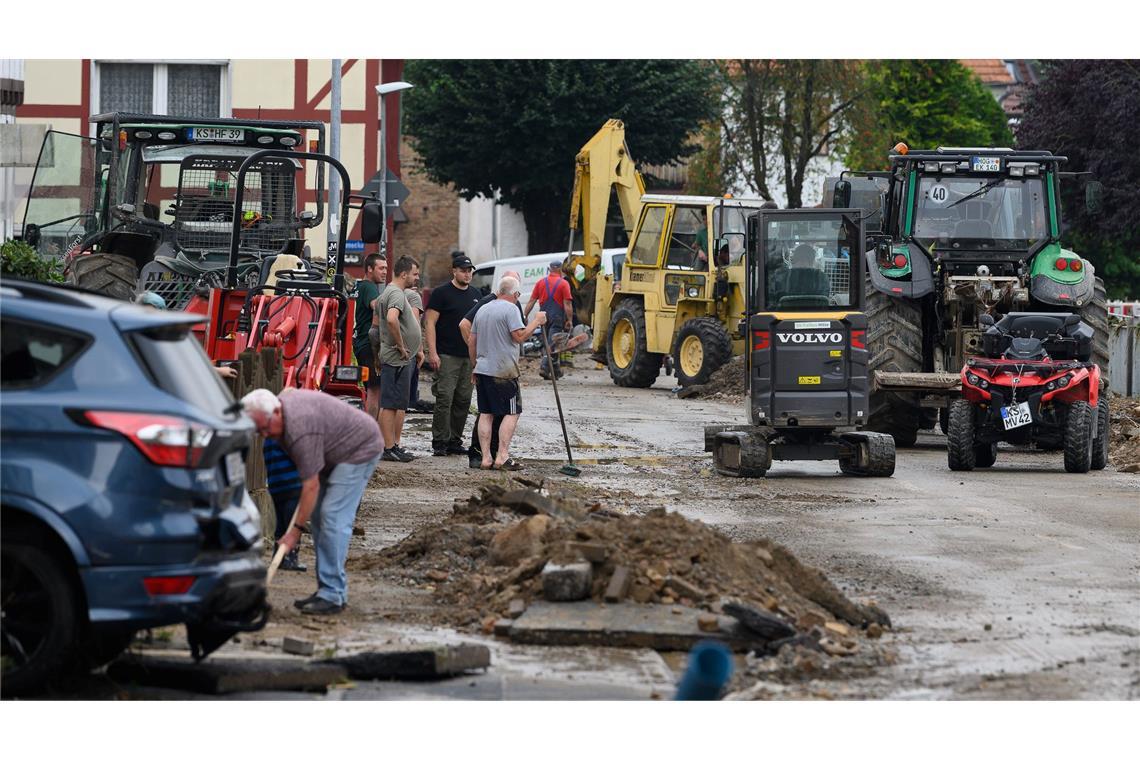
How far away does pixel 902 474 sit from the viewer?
56.0 feet

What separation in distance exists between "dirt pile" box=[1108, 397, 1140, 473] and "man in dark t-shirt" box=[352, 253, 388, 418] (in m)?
7.39

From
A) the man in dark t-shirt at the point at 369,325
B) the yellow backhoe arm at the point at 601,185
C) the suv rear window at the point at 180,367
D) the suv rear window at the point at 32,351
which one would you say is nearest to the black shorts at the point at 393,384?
the man in dark t-shirt at the point at 369,325

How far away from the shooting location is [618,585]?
940cm

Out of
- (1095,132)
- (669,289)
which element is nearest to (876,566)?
(669,289)

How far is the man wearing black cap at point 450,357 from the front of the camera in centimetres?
1722

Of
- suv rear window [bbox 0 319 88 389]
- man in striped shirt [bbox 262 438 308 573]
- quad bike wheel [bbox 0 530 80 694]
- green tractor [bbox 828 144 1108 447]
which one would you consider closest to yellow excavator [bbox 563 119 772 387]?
green tractor [bbox 828 144 1108 447]

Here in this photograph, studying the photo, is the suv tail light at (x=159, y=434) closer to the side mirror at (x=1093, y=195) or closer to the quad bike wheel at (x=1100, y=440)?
the quad bike wheel at (x=1100, y=440)

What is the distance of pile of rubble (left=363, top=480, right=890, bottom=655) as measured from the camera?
29.7 ft

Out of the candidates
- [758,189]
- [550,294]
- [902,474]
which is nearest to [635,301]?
[550,294]

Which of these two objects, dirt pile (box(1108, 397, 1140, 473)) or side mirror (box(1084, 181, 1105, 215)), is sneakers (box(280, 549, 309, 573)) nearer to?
dirt pile (box(1108, 397, 1140, 473))

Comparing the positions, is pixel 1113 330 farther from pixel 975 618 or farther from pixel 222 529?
pixel 222 529

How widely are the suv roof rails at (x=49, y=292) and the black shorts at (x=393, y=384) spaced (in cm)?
876

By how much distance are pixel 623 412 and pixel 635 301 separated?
5443mm

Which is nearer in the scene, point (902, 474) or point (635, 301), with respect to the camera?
point (902, 474)
